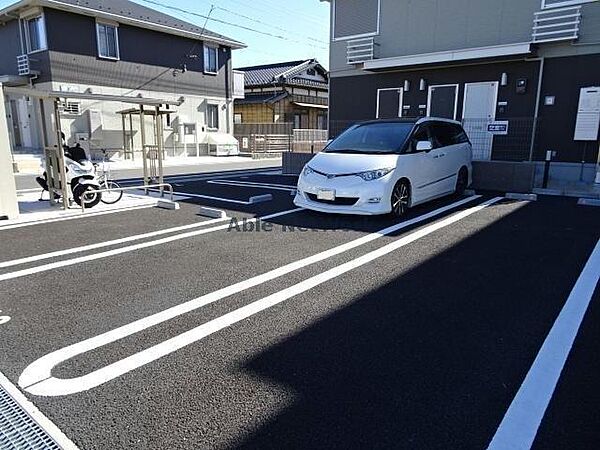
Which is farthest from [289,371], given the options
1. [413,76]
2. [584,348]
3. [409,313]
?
[413,76]

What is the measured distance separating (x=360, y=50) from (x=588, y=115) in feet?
20.4

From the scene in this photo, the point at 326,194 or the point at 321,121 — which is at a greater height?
the point at 321,121

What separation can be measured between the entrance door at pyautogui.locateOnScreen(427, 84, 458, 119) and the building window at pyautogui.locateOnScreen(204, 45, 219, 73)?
13.1 m

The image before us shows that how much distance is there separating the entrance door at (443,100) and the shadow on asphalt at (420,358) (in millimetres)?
8343

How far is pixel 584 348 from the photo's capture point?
2.58 m

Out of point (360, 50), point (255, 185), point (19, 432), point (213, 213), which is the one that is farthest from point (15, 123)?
point (19, 432)

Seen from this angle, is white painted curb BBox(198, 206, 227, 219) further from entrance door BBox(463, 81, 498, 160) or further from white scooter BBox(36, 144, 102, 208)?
entrance door BBox(463, 81, 498, 160)

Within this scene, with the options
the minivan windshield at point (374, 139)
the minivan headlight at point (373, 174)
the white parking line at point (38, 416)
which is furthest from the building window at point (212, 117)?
the white parking line at point (38, 416)

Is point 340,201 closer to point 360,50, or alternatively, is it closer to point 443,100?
point 443,100

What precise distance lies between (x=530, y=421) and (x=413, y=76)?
11539 millimetres

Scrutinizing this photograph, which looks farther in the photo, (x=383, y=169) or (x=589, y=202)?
(x=589, y=202)

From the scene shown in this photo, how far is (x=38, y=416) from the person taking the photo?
1997 millimetres

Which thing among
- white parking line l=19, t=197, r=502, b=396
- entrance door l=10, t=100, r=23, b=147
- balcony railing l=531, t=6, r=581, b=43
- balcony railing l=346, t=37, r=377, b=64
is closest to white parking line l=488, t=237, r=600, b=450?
white parking line l=19, t=197, r=502, b=396

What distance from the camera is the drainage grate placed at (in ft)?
5.98
